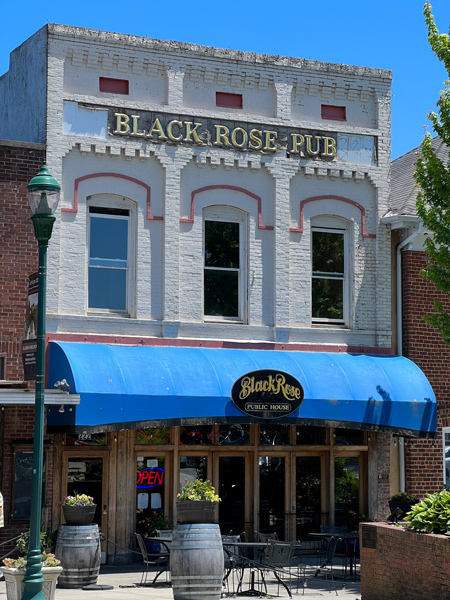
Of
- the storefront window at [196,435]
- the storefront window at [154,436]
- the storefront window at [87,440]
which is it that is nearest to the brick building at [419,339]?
the storefront window at [196,435]

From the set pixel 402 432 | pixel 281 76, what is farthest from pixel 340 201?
pixel 402 432

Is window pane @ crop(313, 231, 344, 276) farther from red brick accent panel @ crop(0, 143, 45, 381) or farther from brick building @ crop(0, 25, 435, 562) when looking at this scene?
red brick accent panel @ crop(0, 143, 45, 381)

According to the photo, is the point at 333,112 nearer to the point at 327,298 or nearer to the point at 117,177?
the point at 327,298

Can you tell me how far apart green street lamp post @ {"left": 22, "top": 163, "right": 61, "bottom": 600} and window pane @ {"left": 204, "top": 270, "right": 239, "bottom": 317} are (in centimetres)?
723

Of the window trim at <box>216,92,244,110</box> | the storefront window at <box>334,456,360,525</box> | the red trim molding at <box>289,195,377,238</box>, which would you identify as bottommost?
the storefront window at <box>334,456,360,525</box>

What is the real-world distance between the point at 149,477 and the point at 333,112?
8.45 metres

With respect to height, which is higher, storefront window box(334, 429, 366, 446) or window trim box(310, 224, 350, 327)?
window trim box(310, 224, 350, 327)

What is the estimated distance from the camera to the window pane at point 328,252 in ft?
67.6

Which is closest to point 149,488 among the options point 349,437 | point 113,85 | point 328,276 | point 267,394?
point 267,394

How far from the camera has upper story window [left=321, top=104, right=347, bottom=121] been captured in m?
21.0

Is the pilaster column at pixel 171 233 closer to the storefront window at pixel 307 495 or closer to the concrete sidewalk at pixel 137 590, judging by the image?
the storefront window at pixel 307 495

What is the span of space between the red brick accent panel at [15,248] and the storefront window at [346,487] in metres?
6.86

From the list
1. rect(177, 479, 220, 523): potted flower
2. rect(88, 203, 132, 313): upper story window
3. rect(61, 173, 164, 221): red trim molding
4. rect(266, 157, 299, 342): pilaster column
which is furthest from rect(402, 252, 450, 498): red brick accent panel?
rect(177, 479, 220, 523): potted flower

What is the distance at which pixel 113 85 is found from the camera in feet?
63.4
